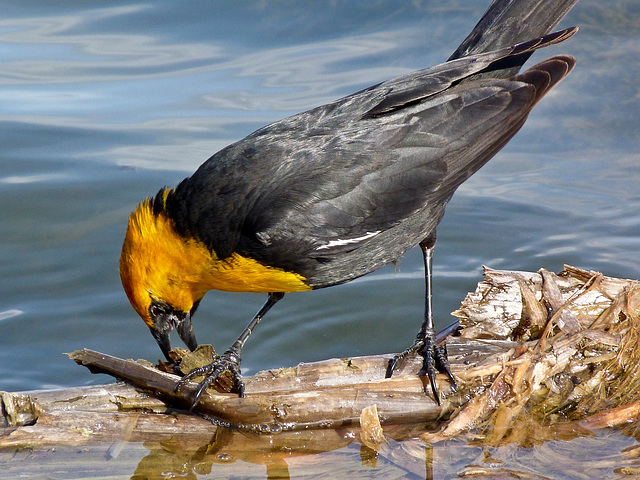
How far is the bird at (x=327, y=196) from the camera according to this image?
473 cm

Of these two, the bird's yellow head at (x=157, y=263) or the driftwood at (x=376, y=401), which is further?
the bird's yellow head at (x=157, y=263)

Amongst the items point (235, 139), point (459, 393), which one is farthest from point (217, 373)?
point (235, 139)

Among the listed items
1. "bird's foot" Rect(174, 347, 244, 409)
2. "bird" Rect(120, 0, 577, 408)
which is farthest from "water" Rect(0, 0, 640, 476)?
"bird" Rect(120, 0, 577, 408)

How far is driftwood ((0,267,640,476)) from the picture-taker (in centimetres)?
436

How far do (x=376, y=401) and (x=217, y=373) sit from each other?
3.24 feet

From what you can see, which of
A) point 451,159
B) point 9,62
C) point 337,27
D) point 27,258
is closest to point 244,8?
point 337,27

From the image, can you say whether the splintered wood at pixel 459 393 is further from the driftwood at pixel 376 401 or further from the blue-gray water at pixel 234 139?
the blue-gray water at pixel 234 139

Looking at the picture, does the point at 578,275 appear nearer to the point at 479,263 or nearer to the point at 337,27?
the point at 479,263

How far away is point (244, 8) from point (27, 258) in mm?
4970

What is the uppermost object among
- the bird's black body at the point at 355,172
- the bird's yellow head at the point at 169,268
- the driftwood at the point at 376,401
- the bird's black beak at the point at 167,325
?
the bird's black body at the point at 355,172

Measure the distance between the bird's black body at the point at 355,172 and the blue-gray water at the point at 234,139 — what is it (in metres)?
1.50

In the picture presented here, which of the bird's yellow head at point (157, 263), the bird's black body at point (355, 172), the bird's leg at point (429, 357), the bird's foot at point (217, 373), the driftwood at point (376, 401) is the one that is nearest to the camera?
the driftwood at point (376, 401)

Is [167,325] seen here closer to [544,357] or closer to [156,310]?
[156,310]

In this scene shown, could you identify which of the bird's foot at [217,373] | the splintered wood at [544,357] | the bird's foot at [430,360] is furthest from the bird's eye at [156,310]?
the splintered wood at [544,357]
